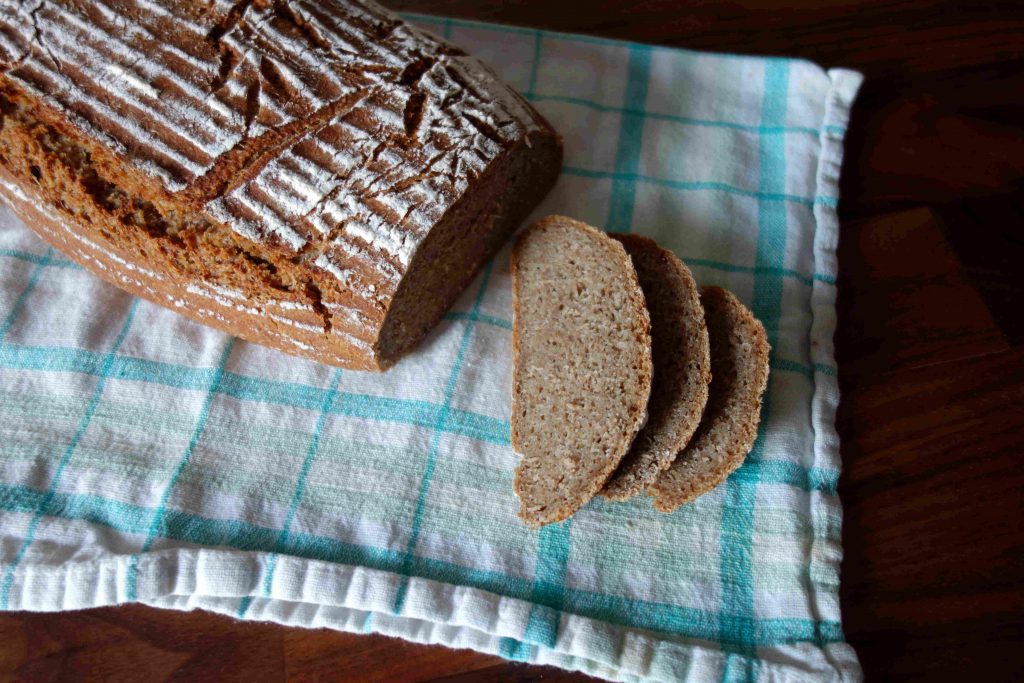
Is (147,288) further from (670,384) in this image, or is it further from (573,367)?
(670,384)

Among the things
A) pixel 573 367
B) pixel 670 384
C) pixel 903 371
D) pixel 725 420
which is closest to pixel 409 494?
pixel 573 367

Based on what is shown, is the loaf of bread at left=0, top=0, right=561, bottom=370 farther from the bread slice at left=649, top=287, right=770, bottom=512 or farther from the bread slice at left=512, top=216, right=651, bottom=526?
the bread slice at left=649, top=287, right=770, bottom=512

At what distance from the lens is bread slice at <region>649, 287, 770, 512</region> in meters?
1.98

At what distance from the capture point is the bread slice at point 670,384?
75.7 inches

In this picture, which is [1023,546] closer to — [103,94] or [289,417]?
[289,417]

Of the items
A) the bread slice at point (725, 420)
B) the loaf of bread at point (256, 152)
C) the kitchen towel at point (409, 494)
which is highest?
the loaf of bread at point (256, 152)

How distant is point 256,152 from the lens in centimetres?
185

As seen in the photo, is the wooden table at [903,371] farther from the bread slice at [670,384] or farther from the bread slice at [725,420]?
the bread slice at [670,384]

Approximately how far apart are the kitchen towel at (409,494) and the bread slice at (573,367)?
0.41ft

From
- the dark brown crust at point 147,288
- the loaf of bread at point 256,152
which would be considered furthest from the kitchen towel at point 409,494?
the loaf of bread at point 256,152

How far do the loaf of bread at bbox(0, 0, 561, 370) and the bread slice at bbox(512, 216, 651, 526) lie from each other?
30cm

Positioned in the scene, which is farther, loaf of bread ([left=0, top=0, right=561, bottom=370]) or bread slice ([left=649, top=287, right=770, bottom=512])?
bread slice ([left=649, top=287, right=770, bottom=512])

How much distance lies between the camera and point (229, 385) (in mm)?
2139

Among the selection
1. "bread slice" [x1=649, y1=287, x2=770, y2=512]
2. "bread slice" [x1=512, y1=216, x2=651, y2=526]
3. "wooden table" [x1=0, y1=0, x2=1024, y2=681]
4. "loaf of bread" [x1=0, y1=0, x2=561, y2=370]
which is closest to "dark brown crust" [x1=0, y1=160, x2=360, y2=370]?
"loaf of bread" [x1=0, y1=0, x2=561, y2=370]
